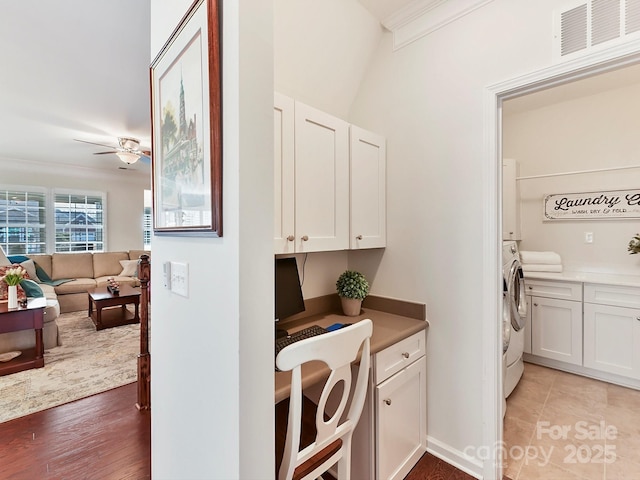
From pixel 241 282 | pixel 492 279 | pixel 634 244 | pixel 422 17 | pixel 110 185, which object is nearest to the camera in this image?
pixel 241 282

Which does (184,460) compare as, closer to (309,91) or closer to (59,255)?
(309,91)

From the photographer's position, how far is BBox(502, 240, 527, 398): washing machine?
2.29 metres

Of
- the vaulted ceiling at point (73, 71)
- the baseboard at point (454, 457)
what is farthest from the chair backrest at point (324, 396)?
the vaulted ceiling at point (73, 71)

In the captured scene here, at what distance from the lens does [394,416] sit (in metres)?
1.56

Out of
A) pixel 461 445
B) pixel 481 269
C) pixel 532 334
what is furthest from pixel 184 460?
pixel 532 334

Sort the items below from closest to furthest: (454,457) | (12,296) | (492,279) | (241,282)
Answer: (241,282), (492,279), (454,457), (12,296)

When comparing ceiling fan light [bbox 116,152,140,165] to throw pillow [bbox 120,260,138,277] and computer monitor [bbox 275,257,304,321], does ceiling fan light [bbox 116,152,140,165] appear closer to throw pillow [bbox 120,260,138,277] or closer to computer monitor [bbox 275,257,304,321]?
throw pillow [bbox 120,260,138,277]

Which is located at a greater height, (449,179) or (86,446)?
(449,179)

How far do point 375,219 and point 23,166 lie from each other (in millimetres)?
6671

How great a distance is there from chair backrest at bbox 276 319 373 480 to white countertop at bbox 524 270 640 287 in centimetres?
268

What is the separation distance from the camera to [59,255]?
17.5ft

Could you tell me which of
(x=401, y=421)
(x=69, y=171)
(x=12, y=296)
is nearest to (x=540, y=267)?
(x=401, y=421)

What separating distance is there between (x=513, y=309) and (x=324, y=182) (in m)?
1.96

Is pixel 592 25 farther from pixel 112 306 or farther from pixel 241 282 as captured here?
pixel 112 306
